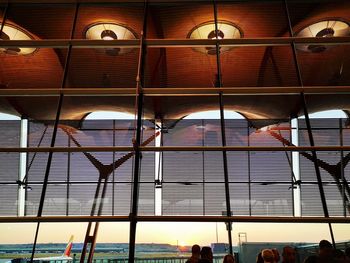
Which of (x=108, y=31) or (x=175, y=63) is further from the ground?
(x=175, y=63)

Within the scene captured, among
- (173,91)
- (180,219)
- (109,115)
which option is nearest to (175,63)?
(109,115)

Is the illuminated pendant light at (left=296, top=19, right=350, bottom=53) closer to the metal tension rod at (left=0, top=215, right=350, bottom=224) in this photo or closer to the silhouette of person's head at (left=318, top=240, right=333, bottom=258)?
the silhouette of person's head at (left=318, top=240, right=333, bottom=258)

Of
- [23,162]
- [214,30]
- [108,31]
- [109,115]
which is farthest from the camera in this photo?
[109,115]

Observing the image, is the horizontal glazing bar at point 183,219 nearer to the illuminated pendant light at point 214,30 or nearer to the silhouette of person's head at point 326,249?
the silhouette of person's head at point 326,249

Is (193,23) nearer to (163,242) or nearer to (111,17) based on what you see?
(111,17)

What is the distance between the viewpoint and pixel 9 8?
659 centimetres

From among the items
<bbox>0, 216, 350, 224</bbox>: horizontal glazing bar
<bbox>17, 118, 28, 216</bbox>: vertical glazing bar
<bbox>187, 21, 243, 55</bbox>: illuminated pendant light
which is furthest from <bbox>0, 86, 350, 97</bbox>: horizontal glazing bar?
<bbox>17, 118, 28, 216</bbox>: vertical glazing bar

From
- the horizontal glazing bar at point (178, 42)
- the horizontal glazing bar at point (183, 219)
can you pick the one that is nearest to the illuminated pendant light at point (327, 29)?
the horizontal glazing bar at point (178, 42)

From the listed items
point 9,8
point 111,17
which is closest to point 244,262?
point 111,17

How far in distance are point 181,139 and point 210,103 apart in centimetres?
141

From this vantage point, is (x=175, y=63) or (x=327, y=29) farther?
(x=175, y=63)

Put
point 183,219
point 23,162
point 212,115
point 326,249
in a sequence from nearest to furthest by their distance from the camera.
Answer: point 183,219 → point 326,249 → point 23,162 → point 212,115

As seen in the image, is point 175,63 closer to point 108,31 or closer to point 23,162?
point 108,31

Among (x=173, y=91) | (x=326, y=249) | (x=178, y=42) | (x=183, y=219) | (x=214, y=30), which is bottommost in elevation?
(x=326, y=249)
